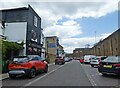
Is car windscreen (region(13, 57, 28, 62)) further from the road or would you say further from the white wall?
the white wall

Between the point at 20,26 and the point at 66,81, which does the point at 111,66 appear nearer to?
the point at 66,81

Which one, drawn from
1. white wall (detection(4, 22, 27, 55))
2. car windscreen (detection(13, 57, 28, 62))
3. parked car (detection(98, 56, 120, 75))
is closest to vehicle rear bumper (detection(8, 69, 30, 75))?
car windscreen (detection(13, 57, 28, 62))

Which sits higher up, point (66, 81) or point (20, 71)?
point (20, 71)

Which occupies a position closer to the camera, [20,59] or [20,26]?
[20,59]

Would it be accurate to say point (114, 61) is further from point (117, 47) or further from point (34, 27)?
point (117, 47)

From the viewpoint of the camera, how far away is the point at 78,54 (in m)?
146

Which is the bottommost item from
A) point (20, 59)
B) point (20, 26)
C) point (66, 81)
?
point (66, 81)

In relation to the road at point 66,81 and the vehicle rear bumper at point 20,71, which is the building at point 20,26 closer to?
the vehicle rear bumper at point 20,71

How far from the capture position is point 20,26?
33500 mm

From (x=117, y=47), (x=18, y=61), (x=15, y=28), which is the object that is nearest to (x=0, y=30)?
(x=15, y=28)

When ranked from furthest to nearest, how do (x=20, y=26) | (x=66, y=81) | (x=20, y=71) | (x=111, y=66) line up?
1. (x=20, y=26)
2. (x=111, y=66)
3. (x=20, y=71)
4. (x=66, y=81)

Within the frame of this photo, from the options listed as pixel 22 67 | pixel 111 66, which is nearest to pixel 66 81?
pixel 22 67

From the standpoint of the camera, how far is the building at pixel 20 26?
108 ft

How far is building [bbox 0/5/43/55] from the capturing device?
32.9 meters
